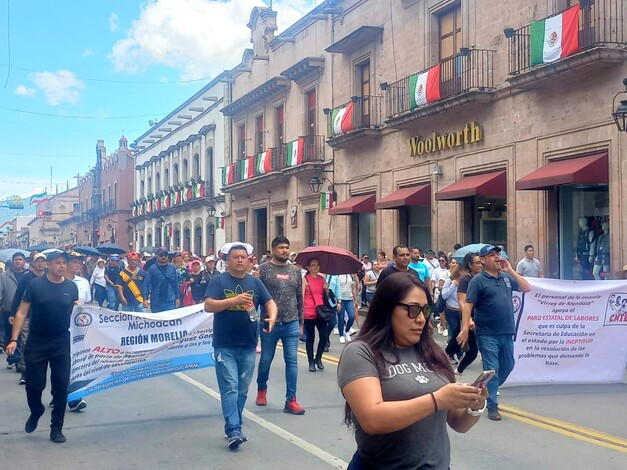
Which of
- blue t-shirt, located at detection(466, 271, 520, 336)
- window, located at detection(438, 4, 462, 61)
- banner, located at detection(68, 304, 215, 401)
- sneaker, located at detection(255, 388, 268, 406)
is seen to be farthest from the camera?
window, located at detection(438, 4, 462, 61)

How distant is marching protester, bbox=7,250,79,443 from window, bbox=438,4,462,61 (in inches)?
603

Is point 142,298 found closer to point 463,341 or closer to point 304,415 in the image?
point 304,415

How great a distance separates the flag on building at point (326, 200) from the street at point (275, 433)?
57.1ft

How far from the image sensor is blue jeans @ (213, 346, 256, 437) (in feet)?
21.3

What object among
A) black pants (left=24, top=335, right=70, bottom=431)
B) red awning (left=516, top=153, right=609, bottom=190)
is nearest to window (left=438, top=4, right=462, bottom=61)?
red awning (left=516, top=153, right=609, bottom=190)

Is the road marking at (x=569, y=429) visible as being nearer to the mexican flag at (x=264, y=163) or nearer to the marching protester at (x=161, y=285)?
the marching protester at (x=161, y=285)

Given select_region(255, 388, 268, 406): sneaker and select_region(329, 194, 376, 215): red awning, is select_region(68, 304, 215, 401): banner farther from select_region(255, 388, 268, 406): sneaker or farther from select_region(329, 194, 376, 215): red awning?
select_region(329, 194, 376, 215): red awning

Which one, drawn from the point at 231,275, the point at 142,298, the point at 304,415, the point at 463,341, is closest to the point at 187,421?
the point at 304,415

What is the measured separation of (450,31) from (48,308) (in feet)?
53.0

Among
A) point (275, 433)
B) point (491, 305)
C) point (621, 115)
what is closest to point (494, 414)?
point (491, 305)

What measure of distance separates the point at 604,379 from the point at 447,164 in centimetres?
1134

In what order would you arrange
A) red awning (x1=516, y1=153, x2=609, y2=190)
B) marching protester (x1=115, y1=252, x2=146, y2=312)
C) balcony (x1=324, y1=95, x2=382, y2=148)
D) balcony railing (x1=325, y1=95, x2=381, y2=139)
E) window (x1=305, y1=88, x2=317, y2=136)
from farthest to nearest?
1. window (x1=305, y1=88, x2=317, y2=136)
2. balcony railing (x1=325, y1=95, x2=381, y2=139)
3. balcony (x1=324, y1=95, x2=382, y2=148)
4. red awning (x1=516, y1=153, x2=609, y2=190)
5. marching protester (x1=115, y1=252, x2=146, y2=312)

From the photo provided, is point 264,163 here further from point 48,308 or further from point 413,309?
point 413,309

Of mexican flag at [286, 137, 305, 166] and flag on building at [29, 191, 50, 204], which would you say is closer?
mexican flag at [286, 137, 305, 166]
